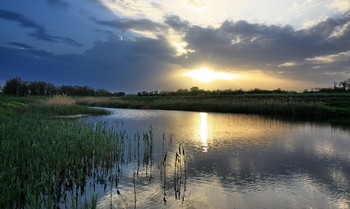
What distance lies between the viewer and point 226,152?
10281mm

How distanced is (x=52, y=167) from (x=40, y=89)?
255 feet

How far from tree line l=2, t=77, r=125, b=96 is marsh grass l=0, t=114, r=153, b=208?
125 feet

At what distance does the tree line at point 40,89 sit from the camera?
5691 centimetres

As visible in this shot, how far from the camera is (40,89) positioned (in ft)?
243

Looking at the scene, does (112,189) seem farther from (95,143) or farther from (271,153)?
(271,153)

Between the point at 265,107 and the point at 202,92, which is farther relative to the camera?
the point at 202,92

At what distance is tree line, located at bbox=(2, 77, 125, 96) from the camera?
56.9 metres

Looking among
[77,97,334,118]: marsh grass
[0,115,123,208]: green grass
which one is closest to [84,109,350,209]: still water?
[0,115,123,208]: green grass

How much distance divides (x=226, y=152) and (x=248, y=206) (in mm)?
4856

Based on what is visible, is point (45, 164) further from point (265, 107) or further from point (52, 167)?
point (265, 107)

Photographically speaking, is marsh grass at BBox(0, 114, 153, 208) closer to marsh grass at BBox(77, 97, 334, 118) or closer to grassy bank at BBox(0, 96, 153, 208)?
grassy bank at BBox(0, 96, 153, 208)

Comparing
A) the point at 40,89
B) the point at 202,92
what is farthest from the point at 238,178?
the point at 40,89

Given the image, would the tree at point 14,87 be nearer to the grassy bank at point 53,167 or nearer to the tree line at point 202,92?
the tree line at point 202,92

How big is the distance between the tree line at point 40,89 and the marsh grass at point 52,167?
38.1m
